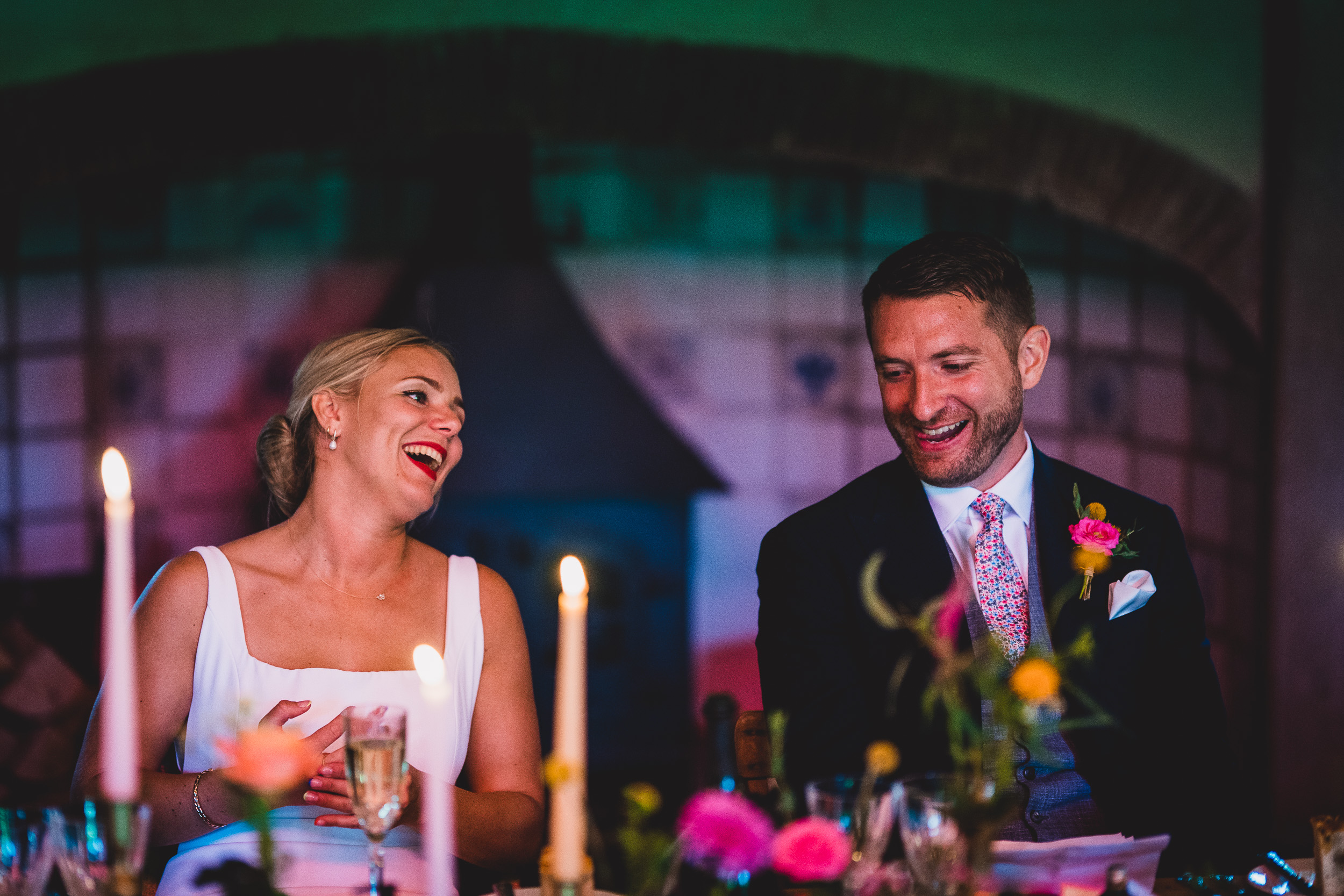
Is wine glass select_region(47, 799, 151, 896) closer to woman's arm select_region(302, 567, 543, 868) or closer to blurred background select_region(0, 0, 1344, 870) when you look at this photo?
woman's arm select_region(302, 567, 543, 868)

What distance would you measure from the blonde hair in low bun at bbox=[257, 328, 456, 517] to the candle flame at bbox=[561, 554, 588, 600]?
128 centimetres

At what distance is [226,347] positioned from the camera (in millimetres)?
3842

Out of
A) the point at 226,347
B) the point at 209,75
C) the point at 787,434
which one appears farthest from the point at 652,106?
the point at 226,347

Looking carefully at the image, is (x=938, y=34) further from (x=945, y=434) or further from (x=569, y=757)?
(x=569, y=757)

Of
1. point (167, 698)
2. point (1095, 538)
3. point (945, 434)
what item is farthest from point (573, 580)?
point (167, 698)

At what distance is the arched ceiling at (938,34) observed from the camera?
3.56 meters

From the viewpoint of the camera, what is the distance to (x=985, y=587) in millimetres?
1963

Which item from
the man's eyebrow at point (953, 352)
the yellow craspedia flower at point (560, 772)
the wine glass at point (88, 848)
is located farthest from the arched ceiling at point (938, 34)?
the yellow craspedia flower at point (560, 772)

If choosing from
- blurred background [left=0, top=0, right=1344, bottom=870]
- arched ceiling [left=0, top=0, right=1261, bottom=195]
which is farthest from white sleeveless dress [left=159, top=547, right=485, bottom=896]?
arched ceiling [left=0, top=0, right=1261, bottom=195]

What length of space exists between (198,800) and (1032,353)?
169 centimetres

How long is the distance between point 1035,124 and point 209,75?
283 centimetres

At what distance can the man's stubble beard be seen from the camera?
6.48 feet

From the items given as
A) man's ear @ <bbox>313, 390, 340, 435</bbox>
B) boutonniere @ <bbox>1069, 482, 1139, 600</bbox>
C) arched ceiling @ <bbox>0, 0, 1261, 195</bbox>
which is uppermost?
arched ceiling @ <bbox>0, 0, 1261, 195</bbox>

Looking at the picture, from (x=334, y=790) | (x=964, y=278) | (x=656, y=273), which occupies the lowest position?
(x=334, y=790)
